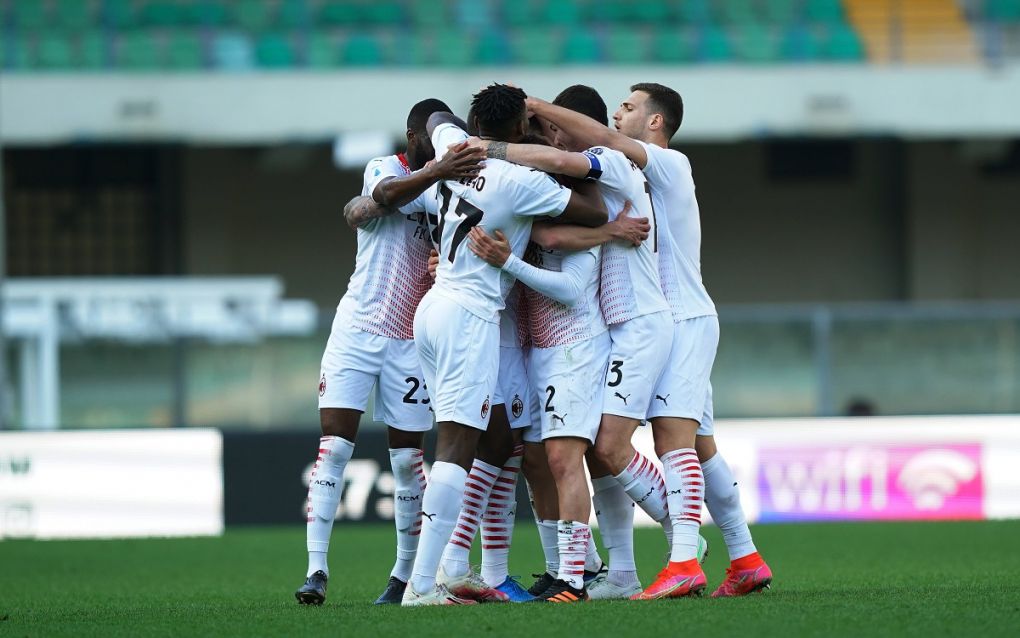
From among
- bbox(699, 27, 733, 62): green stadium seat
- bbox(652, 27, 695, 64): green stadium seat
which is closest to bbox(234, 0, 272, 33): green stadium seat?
bbox(652, 27, 695, 64): green stadium seat

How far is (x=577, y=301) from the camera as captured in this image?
5961mm

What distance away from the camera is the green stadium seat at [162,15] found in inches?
754

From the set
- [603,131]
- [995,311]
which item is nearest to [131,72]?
[995,311]

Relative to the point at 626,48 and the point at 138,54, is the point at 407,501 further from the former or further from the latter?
the point at 138,54

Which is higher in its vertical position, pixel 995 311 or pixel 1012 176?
pixel 1012 176

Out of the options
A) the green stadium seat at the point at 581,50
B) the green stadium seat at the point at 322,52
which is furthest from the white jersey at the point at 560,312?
the green stadium seat at the point at 322,52

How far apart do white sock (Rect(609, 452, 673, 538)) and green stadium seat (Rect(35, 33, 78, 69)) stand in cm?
1394

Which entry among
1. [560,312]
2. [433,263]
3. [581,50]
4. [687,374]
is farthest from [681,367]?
[581,50]

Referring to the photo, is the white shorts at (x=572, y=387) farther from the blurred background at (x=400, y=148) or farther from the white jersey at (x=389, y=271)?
the blurred background at (x=400, y=148)

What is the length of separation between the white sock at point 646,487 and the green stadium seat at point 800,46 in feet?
44.3

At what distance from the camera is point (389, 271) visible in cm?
638

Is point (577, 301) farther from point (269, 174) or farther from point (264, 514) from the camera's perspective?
point (269, 174)

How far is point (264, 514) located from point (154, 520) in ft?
2.80

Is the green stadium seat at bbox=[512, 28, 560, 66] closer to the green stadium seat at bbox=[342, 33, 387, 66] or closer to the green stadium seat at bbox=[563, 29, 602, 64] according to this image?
the green stadium seat at bbox=[563, 29, 602, 64]
